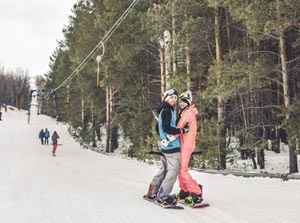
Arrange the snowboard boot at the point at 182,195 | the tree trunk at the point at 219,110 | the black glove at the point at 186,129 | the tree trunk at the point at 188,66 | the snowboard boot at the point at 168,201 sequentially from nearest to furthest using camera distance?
the snowboard boot at the point at 168,201, the black glove at the point at 186,129, the snowboard boot at the point at 182,195, the tree trunk at the point at 219,110, the tree trunk at the point at 188,66

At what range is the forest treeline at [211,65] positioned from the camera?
1141cm

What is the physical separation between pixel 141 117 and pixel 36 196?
44.7 ft

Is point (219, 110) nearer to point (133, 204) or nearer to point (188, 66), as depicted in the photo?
point (188, 66)

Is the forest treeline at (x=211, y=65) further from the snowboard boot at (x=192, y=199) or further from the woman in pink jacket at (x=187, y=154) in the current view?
the snowboard boot at (x=192, y=199)

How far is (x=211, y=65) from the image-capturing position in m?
13.3

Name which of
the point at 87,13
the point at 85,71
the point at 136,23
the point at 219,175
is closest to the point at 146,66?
the point at 136,23

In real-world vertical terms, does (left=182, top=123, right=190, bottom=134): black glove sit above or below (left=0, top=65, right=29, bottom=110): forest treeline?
below

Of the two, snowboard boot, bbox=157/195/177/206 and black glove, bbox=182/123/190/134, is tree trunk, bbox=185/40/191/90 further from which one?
snowboard boot, bbox=157/195/177/206

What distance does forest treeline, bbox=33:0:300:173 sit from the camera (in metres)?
11.4

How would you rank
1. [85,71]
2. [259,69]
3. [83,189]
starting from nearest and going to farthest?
[83,189] → [259,69] → [85,71]

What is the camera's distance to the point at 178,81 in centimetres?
1451

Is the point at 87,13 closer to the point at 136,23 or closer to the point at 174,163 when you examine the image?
the point at 136,23

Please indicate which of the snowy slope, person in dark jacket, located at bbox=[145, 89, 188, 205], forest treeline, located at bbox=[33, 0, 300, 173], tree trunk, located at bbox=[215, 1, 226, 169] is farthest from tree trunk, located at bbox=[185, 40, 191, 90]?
person in dark jacket, located at bbox=[145, 89, 188, 205]

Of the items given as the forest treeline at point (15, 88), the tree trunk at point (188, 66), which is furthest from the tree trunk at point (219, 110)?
the forest treeline at point (15, 88)
